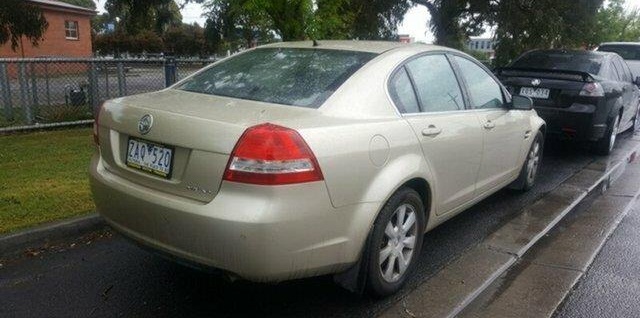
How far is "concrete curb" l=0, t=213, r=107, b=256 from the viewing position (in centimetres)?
371

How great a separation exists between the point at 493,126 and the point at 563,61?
459 centimetres

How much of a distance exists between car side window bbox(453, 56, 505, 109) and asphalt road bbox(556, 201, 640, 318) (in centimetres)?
144

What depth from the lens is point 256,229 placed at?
2479 millimetres

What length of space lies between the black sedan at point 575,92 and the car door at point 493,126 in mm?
2303

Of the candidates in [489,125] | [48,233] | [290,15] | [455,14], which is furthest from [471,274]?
[455,14]

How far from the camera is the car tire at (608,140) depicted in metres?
7.60

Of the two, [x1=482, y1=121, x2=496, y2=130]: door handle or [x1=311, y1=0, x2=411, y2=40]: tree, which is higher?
[x1=311, y1=0, x2=411, y2=40]: tree

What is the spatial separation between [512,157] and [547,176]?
78.9 inches

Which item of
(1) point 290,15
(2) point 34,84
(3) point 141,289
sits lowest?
(3) point 141,289

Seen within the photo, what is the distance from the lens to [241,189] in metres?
2.53

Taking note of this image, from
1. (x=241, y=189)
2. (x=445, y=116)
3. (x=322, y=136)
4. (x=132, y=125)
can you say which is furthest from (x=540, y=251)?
(x=132, y=125)

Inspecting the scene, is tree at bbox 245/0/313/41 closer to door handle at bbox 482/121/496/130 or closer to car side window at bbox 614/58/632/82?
door handle at bbox 482/121/496/130

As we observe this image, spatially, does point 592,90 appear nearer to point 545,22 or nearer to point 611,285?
point 611,285

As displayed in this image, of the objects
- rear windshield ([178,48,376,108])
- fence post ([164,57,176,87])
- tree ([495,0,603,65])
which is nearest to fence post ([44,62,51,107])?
fence post ([164,57,176,87])
